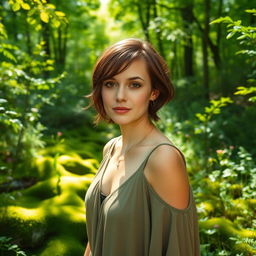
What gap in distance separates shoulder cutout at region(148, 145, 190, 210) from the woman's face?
0.31 metres

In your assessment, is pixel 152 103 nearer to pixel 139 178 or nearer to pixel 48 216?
pixel 139 178

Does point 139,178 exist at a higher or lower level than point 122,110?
lower

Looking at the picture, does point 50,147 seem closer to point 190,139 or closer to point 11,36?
point 190,139

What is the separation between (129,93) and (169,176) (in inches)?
20.3

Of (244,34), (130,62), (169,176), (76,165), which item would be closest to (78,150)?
(76,165)

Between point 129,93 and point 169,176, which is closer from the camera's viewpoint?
point 169,176

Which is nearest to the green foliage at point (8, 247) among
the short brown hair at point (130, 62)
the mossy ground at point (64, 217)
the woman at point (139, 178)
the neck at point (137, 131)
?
the mossy ground at point (64, 217)

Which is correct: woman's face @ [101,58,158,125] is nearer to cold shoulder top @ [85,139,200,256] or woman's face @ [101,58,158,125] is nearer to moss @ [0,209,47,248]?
cold shoulder top @ [85,139,200,256]

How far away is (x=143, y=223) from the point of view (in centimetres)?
157

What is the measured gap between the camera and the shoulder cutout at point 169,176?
1467 millimetres

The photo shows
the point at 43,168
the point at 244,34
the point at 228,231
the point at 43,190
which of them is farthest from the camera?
the point at 43,168

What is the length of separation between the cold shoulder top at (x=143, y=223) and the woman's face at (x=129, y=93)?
280 millimetres

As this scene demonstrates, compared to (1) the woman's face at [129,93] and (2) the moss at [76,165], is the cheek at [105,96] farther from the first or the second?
(2) the moss at [76,165]

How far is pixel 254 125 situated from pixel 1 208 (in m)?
4.70
